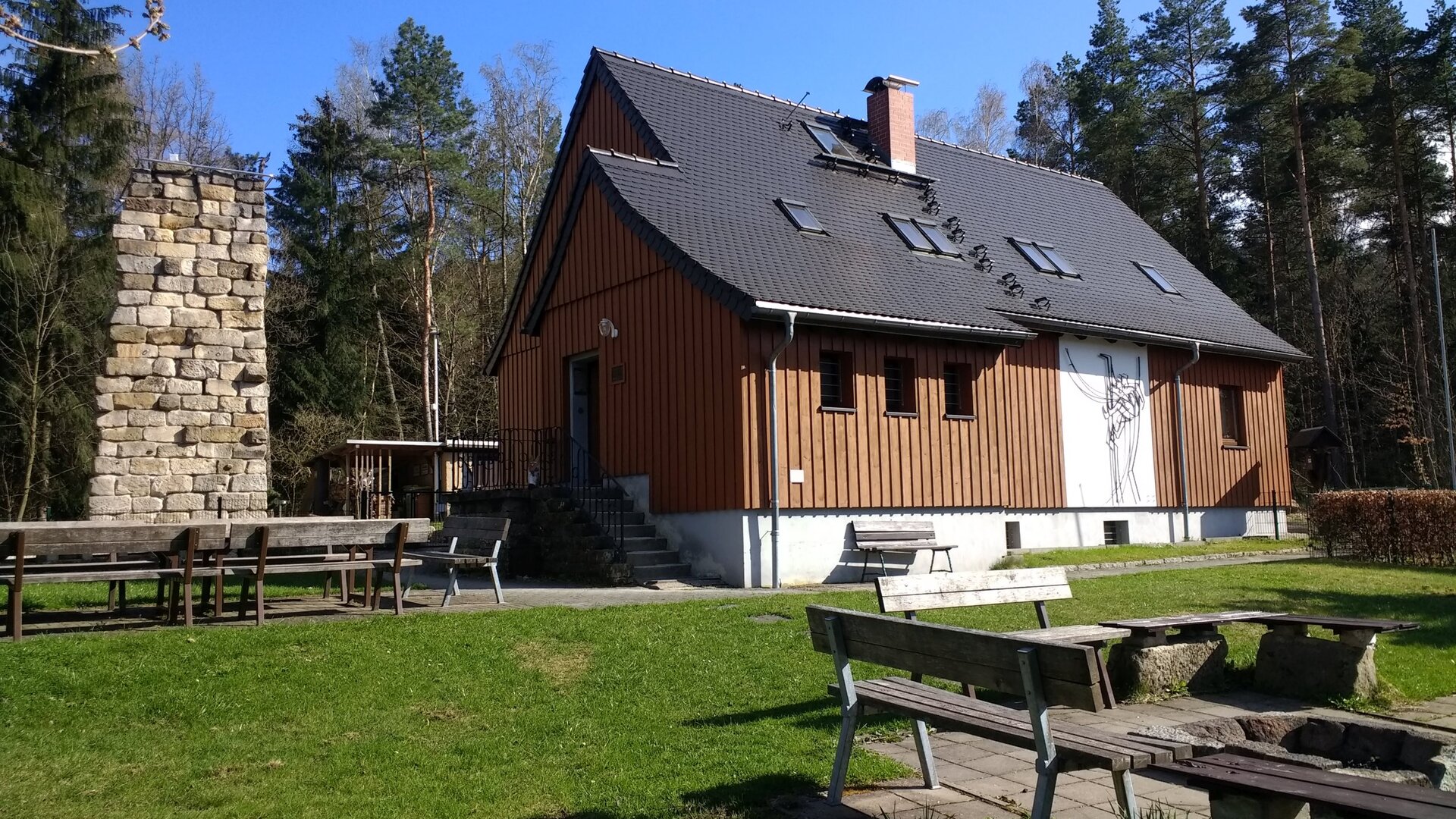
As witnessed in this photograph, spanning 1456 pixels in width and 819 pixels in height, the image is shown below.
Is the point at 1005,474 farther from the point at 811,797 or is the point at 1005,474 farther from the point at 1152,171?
the point at 1152,171

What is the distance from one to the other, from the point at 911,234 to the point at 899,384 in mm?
3735

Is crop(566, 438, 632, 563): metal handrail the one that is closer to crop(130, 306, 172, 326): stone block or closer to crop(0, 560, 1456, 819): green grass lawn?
crop(0, 560, 1456, 819): green grass lawn

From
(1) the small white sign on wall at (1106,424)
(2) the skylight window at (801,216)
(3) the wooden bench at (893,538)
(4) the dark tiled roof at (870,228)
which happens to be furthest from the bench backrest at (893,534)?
(2) the skylight window at (801,216)

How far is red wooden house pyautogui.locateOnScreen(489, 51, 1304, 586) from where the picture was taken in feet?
48.3

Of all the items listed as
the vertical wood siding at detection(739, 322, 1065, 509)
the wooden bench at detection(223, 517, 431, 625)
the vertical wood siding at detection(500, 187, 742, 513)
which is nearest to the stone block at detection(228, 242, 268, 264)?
the vertical wood siding at detection(500, 187, 742, 513)

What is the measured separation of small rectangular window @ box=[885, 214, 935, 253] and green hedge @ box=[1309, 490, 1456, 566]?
784 cm

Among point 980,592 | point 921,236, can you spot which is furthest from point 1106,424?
point 980,592

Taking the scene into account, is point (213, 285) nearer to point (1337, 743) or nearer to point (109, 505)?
point (109, 505)

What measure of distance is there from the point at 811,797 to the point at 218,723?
3.58 metres

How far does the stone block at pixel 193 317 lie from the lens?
44.5 feet

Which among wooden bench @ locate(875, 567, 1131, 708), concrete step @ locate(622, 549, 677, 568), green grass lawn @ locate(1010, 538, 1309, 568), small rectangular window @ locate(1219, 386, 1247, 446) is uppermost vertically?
small rectangular window @ locate(1219, 386, 1247, 446)

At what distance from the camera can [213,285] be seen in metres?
13.8

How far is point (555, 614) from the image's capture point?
1000 cm

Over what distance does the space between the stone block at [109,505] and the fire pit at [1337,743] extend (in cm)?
1201
